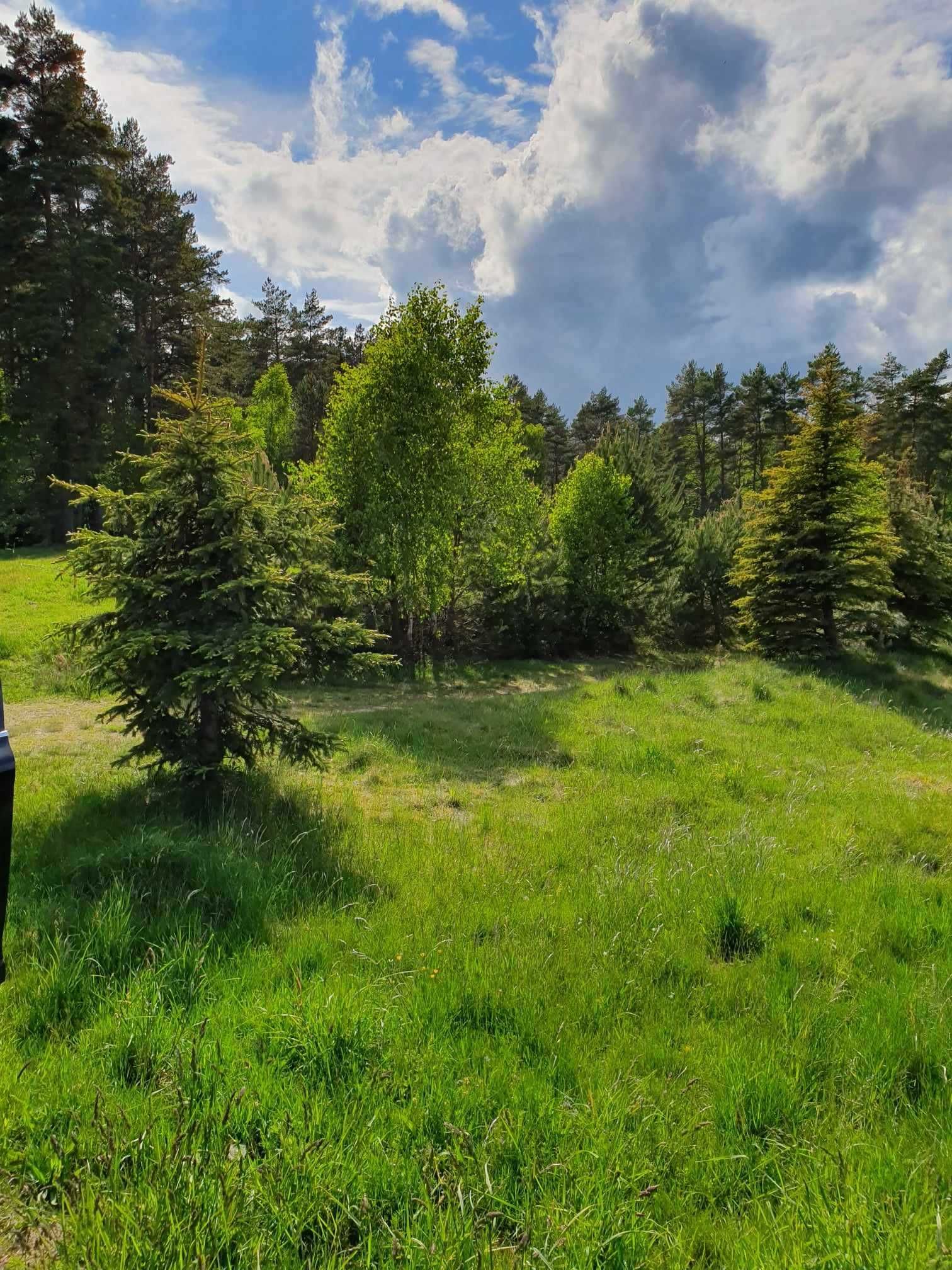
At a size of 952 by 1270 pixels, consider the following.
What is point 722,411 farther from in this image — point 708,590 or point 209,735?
point 209,735

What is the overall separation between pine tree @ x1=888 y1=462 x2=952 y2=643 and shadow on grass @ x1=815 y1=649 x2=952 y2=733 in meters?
1.08

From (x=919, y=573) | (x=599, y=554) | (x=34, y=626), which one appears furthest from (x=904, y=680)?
(x=34, y=626)

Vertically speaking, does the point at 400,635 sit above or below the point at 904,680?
above

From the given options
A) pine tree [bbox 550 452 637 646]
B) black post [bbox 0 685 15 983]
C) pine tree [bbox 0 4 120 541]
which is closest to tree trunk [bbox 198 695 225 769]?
black post [bbox 0 685 15 983]

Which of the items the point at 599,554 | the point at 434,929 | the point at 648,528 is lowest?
the point at 434,929

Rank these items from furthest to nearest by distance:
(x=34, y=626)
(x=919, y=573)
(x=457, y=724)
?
(x=919, y=573) < (x=34, y=626) < (x=457, y=724)

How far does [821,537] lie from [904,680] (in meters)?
4.12

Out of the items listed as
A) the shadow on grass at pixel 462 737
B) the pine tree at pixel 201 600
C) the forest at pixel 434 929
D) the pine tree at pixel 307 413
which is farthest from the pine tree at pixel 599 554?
the pine tree at pixel 307 413

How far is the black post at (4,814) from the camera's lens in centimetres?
190

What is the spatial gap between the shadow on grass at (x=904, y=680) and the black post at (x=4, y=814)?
41.3 feet

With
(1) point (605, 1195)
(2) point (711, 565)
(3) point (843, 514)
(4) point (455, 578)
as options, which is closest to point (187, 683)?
(1) point (605, 1195)

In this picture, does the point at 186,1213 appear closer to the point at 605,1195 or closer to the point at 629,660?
the point at 605,1195

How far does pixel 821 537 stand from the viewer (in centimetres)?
1627

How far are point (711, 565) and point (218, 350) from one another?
94.0 feet
